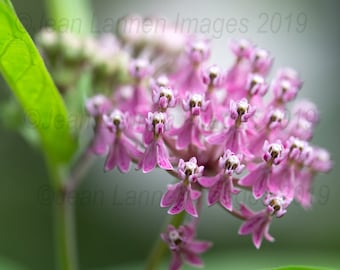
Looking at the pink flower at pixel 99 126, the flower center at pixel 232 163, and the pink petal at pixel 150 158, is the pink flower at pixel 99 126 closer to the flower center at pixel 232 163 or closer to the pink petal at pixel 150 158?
the pink petal at pixel 150 158

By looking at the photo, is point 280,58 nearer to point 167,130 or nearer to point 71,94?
point 71,94

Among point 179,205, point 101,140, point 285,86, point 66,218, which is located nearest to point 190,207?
point 179,205

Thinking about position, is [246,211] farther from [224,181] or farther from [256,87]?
[256,87]

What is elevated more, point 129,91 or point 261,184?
point 129,91

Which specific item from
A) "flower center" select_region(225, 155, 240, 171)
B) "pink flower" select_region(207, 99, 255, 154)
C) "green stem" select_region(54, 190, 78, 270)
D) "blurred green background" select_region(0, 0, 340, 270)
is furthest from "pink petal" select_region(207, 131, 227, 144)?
"blurred green background" select_region(0, 0, 340, 270)

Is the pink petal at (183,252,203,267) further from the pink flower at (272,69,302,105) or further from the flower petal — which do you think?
the pink flower at (272,69,302,105)

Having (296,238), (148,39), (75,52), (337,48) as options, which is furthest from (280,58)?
(75,52)
